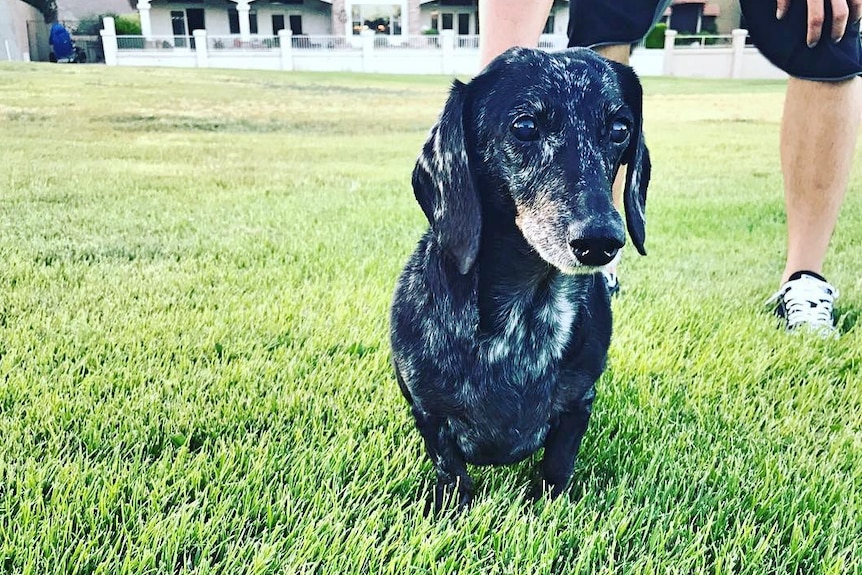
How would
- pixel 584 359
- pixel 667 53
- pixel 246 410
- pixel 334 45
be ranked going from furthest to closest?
pixel 667 53
pixel 334 45
pixel 246 410
pixel 584 359

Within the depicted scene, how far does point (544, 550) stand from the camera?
1.30 meters

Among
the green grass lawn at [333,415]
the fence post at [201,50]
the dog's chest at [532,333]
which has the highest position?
the fence post at [201,50]

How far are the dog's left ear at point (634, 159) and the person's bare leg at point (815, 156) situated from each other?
5.15 feet

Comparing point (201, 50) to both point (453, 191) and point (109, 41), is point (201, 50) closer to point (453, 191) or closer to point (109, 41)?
point (109, 41)

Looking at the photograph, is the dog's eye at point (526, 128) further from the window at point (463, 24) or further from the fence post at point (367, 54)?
the window at point (463, 24)

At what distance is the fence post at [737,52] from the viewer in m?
23.0

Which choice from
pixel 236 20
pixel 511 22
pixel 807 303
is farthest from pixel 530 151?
pixel 236 20

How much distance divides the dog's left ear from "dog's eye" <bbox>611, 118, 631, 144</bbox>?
62 millimetres

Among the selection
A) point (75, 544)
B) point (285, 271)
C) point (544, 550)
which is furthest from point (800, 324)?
point (75, 544)

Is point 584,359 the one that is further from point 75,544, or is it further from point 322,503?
point 75,544

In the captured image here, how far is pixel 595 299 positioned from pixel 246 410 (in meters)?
0.97

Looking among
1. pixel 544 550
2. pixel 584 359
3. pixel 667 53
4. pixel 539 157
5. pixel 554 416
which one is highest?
pixel 667 53

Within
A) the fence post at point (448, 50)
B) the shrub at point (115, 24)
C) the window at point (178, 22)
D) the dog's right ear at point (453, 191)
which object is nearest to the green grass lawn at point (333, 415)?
the dog's right ear at point (453, 191)

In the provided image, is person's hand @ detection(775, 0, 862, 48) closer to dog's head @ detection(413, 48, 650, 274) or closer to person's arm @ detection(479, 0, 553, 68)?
person's arm @ detection(479, 0, 553, 68)
